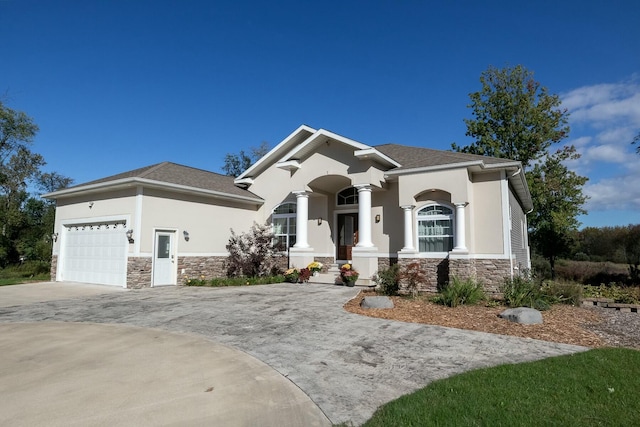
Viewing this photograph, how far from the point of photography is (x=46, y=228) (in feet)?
85.4

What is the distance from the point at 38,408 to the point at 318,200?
13.8m

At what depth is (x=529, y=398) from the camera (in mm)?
4082

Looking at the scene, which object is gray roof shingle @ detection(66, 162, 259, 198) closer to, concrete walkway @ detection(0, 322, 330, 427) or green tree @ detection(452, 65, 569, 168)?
concrete walkway @ detection(0, 322, 330, 427)

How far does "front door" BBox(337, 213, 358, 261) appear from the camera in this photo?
16.5 meters

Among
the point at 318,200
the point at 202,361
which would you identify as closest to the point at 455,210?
the point at 318,200

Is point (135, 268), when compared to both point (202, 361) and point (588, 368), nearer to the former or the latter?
point (202, 361)

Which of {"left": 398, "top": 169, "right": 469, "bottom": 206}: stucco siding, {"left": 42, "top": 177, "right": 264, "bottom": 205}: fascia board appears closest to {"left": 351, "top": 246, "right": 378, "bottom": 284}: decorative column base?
{"left": 398, "top": 169, "right": 469, "bottom": 206}: stucco siding

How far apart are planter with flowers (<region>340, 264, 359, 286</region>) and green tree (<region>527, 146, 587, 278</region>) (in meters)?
15.3

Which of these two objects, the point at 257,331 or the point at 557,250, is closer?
the point at 257,331

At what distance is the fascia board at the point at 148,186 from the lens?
13562 mm

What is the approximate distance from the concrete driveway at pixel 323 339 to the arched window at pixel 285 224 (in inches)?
241

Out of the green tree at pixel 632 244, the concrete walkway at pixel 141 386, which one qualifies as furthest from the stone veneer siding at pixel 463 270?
the green tree at pixel 632 244

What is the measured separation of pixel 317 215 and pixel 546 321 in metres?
10.4

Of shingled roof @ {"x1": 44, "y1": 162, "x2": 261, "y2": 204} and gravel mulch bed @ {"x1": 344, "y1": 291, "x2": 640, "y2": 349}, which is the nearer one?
gravel mulch bed @ {"x1": 344, "y1": 291, "x2": 640, "y2": 349}
